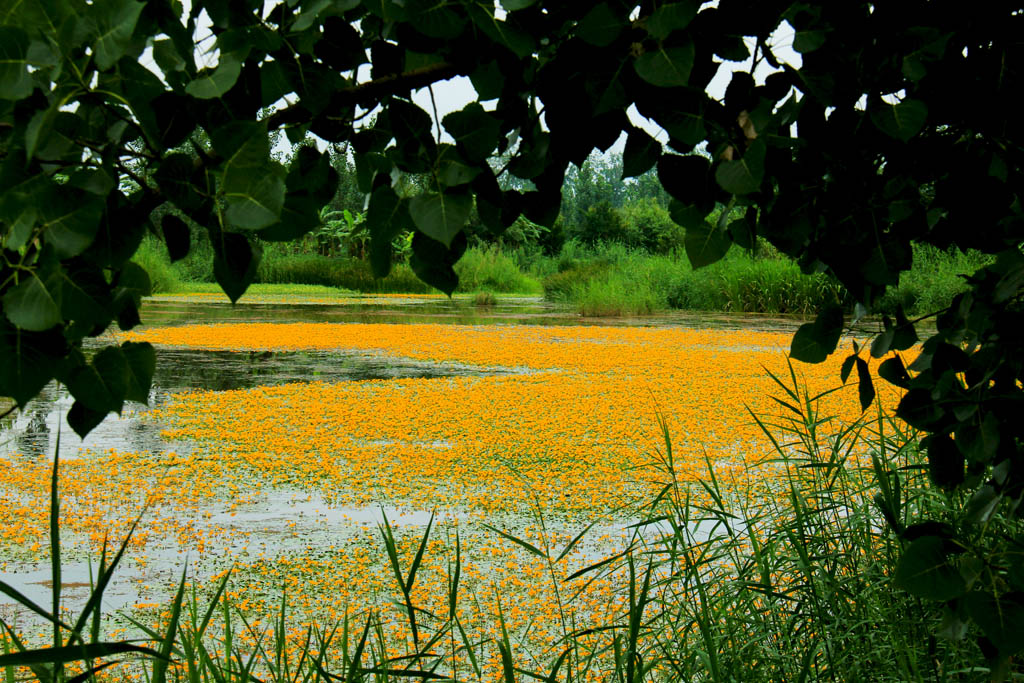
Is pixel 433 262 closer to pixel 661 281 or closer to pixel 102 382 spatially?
pixel 102 382

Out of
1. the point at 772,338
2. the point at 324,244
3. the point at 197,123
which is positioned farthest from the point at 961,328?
the point at 324,244

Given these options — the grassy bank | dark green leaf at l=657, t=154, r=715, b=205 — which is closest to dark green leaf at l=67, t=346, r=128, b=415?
dark green leaf at l=657, t=154, r=715, b=205

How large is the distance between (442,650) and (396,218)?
5.93 feet

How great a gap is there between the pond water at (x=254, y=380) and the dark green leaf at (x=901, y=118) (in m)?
0.85

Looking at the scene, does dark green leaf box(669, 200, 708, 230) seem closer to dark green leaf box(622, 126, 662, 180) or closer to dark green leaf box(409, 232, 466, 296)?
dark green leaf box(622, 126, 662, 180)

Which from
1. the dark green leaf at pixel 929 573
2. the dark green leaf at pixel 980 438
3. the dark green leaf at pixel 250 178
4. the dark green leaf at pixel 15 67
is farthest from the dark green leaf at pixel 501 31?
the dark green leaf at pixel 980 438

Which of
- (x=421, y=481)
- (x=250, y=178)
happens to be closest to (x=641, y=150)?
(x=250, y=178)

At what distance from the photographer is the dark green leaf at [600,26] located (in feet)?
2.35

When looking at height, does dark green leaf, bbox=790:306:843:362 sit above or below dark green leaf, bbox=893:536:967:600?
above

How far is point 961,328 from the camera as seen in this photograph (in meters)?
1.26

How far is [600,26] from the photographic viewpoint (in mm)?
721

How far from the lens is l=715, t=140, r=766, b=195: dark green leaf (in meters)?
0.72

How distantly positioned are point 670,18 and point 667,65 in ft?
0.11

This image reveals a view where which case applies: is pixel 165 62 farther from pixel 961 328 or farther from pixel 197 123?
pixel 961 328
